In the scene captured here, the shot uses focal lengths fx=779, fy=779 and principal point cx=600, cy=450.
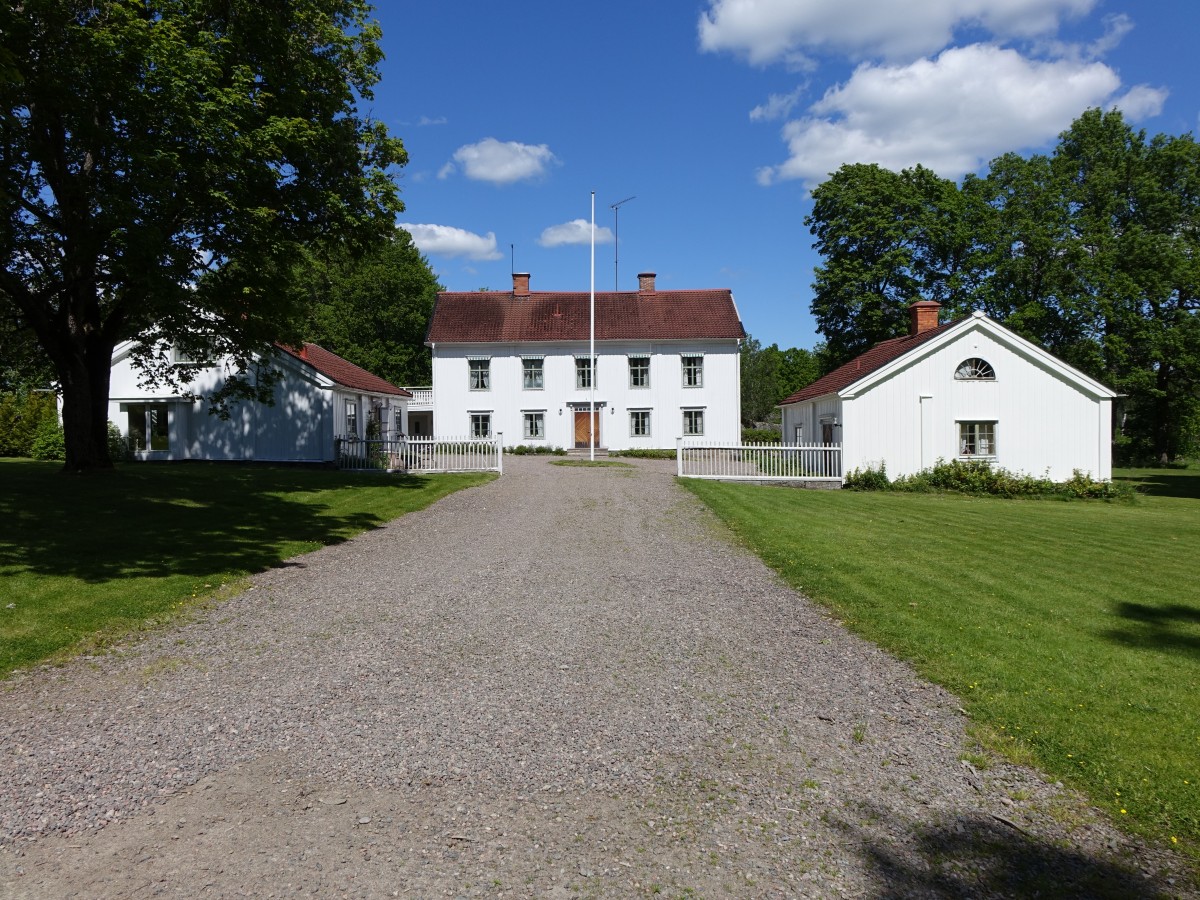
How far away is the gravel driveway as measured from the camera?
11.0 ft

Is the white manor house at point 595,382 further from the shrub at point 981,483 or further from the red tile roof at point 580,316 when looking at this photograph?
the shrub at point 981,483

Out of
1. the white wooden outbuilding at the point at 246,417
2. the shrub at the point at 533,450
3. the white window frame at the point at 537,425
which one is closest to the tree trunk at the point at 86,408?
the white wooden outbuilding at the point at 246,417

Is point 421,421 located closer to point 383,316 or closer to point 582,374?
point 383,316

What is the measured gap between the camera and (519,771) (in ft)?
13.9

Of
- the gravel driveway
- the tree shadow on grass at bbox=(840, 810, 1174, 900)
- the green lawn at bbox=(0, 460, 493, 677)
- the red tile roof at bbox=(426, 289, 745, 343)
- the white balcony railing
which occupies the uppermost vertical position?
the red tile roof at bbox=(426, 289, 745, 343)

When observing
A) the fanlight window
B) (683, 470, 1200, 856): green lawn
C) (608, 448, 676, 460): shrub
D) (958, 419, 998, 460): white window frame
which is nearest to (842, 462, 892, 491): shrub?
(958, 419, 998, 460): white window frame

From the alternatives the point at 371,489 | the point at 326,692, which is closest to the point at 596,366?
the point at 371,489

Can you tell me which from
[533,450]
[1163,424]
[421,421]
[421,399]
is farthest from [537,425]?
[1163,424]

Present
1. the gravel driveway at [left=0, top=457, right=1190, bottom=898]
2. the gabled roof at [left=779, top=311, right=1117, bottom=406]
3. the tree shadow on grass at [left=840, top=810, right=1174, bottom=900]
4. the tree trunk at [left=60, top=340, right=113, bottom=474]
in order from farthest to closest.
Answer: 1. the gabled roof at [left=779, top=311, right=1117, bottom=406]
2. the tree trunk at [left=60, top=340, right=113, bottom=474]
3. the gravel driveway at [left=0, top=457, right=1190, bottom=898]
4. the tree shadow on grass at [left=840, top=810, right=1174, bottom=900]

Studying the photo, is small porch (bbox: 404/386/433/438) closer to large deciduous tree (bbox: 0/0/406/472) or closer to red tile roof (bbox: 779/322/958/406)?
Answer: red tile roof (bbox: 779/322/958/406)

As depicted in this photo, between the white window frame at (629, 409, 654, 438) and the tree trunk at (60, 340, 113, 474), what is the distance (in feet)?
83.2

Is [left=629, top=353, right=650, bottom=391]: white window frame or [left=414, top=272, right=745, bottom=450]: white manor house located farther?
[left=629, top=353, right=650, bottom=391]: white window frame

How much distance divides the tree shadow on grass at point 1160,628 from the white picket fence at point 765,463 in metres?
16.1

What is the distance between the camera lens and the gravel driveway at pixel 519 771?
334cm
